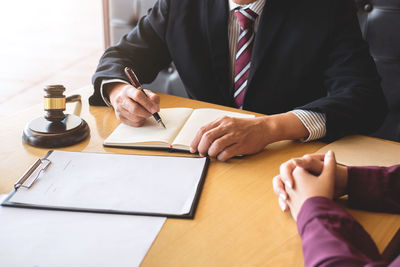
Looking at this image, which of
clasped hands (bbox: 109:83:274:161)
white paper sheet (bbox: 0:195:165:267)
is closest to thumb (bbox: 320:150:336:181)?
clasped hands (bbox: 109:83:274:161)

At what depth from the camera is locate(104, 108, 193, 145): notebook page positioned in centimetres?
101

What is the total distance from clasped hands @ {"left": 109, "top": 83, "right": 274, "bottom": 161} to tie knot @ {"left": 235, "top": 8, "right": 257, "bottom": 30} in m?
0.44

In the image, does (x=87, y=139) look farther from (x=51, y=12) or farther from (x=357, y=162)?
(x=51, y=12)

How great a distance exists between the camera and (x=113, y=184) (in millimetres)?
829

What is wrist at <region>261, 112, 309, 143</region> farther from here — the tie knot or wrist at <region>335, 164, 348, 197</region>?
the tie knot

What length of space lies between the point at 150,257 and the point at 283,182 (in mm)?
310

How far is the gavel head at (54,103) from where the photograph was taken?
39.9 inches

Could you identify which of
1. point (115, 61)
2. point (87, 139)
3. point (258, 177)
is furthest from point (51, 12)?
point (258, 177)

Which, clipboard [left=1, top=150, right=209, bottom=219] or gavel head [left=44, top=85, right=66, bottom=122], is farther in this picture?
gavel head [left=44, top=85, right=66, bottom=122]

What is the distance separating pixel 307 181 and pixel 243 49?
72 cm

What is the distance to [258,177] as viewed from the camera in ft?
2.92

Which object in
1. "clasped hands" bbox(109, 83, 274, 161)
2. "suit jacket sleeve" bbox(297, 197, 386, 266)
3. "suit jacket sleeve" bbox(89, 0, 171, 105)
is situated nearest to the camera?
"suit jacket sleeve" bbox(297, 197, 386, 266)

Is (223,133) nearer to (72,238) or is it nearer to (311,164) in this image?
(311,164)

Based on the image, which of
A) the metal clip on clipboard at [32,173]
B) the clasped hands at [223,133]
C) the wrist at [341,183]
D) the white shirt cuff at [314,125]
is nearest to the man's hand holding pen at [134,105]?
the clasped hands at [223,133]
